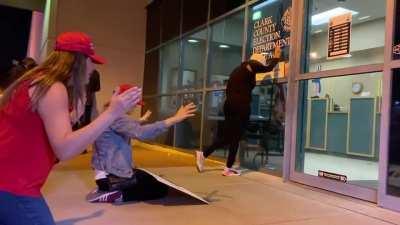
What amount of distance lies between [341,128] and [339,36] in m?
2.41

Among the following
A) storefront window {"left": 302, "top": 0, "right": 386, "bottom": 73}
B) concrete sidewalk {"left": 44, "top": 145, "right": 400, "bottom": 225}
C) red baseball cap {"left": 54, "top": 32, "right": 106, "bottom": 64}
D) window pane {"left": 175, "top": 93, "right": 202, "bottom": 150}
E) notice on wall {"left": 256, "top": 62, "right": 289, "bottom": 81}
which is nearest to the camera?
red baseball cap {"left": 54, "top": 32, "right": 106, "bottom": 64}

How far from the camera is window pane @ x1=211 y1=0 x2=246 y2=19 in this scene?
6.19 meters

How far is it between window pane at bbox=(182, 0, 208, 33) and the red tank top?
6099 mm

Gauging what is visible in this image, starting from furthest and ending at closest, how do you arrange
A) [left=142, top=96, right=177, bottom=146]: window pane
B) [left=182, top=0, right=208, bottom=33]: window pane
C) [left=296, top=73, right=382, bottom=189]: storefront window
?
1. [left=142, top=96, right=177, bottom=146]: window pane
2. [left=182, top=0, right=208, bottom=33]: window pane
3. [left=296, top=73, right=382, bottom=189]: storefront window

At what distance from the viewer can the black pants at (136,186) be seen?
3.20 m

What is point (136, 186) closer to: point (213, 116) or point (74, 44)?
point (74, 44)

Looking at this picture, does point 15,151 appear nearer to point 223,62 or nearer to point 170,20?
point 223,62

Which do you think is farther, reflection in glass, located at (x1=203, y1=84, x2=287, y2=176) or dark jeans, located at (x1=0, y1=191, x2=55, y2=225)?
reflection in glass, located at (x1=203, y1=84, x2=287, y2=176)

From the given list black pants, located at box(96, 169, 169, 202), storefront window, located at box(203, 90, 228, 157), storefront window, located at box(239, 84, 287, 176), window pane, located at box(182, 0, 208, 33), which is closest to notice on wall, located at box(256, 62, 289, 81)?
storefront window, located at box(239, 84, 287, 176)

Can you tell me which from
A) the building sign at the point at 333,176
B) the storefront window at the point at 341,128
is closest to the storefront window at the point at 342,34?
the storefront window at the point at 341,128

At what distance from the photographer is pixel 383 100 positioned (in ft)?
11.3

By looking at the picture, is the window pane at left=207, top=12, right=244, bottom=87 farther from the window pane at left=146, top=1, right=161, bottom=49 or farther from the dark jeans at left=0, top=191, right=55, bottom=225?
the dark jeans at left=0, top=191, right=55, bottom=225

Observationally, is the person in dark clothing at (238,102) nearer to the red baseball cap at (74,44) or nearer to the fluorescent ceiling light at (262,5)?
the fluorescent ceiling light at (262,5)

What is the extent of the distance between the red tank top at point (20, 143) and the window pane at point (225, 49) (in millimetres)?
4824
